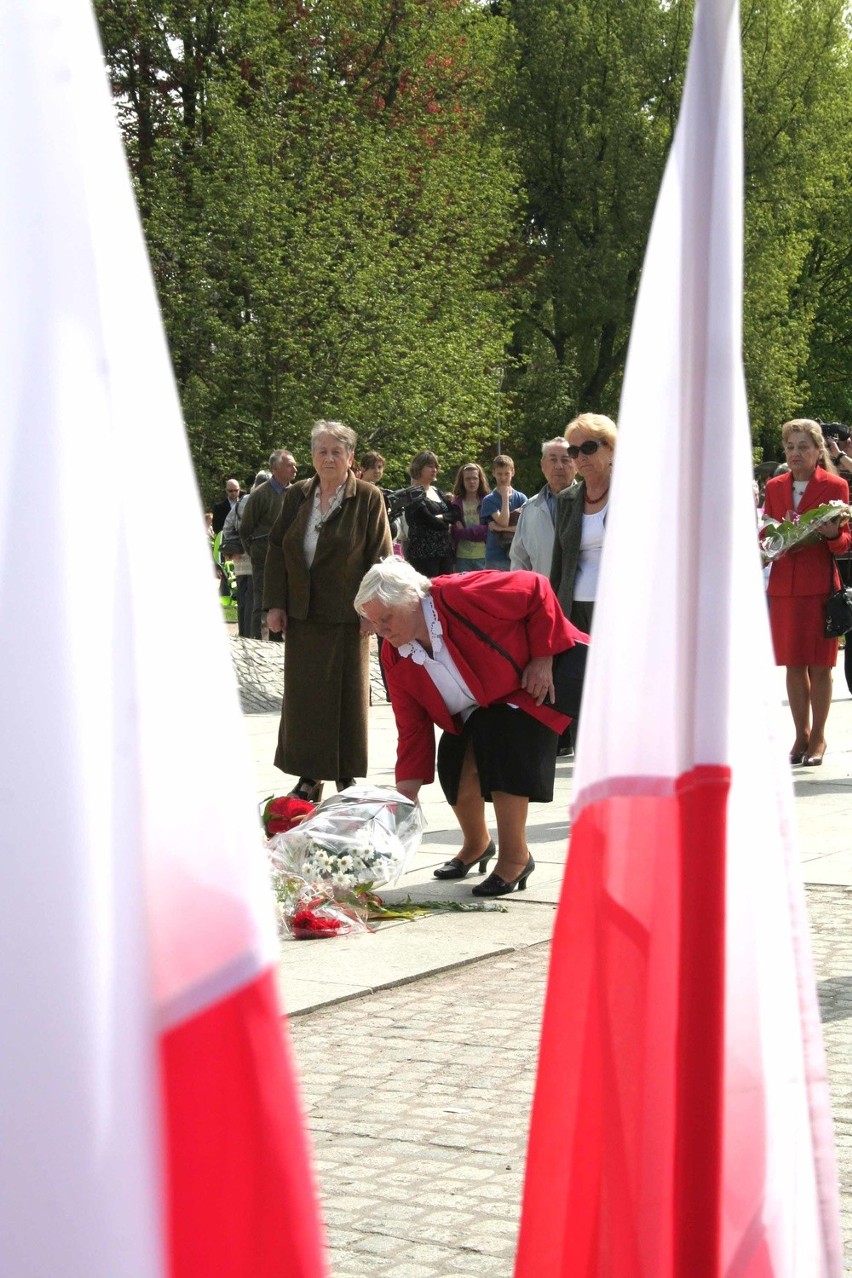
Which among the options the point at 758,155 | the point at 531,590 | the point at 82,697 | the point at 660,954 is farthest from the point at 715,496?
the point at 758,155

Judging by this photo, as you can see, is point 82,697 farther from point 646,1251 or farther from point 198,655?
point 646,1251

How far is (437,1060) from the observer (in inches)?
198

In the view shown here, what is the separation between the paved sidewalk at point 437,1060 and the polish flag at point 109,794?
2.28 meters

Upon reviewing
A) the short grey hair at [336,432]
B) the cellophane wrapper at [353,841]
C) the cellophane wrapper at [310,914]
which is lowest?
the cellophane wrapper at [310,914]

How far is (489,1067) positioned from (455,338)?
2614 centimetres

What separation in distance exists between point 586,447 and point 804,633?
275 cm

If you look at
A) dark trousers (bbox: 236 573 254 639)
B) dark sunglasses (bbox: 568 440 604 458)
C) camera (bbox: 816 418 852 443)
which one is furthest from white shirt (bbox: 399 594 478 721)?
dark trousers (bbox: 236 573 254 639)

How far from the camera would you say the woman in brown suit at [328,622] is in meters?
8.73

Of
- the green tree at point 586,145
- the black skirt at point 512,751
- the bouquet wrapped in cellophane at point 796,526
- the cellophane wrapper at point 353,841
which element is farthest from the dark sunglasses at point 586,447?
the green tree at point 586,145

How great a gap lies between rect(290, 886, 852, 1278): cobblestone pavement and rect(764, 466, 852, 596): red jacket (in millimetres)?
4229

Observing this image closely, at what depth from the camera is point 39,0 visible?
1386mm

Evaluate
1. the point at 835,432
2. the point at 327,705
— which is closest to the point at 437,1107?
the point at 327,705

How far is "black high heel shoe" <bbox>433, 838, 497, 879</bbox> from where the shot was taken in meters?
7.39

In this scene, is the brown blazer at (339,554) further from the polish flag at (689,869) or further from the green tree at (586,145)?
the green tree at (586,145)
